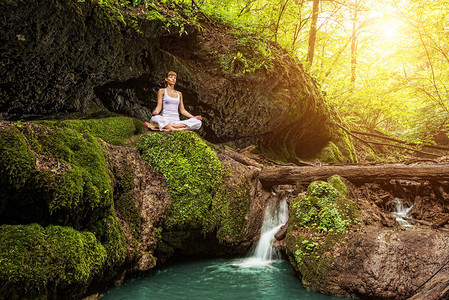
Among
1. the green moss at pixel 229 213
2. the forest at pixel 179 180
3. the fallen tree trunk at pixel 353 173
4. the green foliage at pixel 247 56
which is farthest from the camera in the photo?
the green foliage at pixel 247 56

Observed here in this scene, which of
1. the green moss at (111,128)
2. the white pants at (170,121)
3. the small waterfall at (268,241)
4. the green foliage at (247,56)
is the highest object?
the green foliage at (247,56)

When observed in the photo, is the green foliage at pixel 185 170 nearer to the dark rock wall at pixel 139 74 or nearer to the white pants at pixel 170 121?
the white pants at pixel 170 121

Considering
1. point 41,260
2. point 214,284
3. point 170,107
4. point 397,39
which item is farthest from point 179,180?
point 397,39

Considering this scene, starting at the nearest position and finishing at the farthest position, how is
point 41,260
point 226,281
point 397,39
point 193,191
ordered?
point 41,260 < point 226,281 < point 193,191 < point 397,39

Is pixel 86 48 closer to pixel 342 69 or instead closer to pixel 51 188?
pixel 51 188

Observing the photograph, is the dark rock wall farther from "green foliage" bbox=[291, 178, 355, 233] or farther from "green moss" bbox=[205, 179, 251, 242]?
"green foliage" bbox=[291, 178, 355, 233]

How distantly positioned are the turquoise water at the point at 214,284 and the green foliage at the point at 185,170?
90cm

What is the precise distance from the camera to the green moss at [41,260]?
2607mm

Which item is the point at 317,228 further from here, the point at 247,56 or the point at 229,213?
the point at 247,56

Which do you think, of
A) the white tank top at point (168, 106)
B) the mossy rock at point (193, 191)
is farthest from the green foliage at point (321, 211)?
the white tank top at point (168, 106)

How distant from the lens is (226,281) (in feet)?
16.1

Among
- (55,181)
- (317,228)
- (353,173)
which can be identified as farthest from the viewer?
(353,173)

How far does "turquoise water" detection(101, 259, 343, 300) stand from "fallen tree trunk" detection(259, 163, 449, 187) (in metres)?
2.29

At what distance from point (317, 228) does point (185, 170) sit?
2929 millimetres
